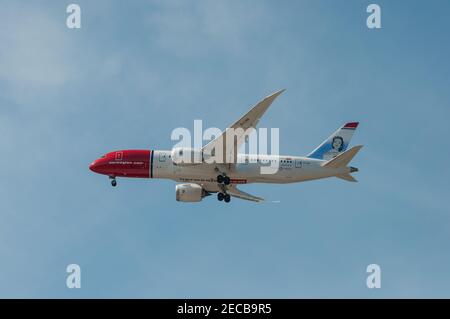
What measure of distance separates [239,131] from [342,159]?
427 inches

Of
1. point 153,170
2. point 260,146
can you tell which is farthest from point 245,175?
point 153,170

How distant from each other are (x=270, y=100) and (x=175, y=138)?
1215 centimetres

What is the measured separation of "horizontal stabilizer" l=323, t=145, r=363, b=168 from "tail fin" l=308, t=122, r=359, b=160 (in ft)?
12.4

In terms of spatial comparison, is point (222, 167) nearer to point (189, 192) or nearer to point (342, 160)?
point (189, 192)

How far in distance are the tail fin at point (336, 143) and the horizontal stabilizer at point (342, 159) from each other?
12.4ft

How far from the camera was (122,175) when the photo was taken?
7769cm

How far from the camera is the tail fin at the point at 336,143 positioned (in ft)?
260

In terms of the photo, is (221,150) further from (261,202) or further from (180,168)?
(261,202)

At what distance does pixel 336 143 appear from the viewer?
8069 cm

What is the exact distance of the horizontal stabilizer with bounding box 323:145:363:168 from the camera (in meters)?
72.8

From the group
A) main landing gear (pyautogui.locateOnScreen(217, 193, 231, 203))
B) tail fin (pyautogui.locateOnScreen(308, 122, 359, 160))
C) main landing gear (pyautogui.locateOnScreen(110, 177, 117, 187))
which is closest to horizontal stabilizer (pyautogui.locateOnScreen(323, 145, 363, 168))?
tail fin (pyautogui.locateOnScreen(308, 122, 359, 160))

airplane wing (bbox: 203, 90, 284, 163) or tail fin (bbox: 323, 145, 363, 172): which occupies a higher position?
airplane wing (bbox: 203, 90, 284, 163)

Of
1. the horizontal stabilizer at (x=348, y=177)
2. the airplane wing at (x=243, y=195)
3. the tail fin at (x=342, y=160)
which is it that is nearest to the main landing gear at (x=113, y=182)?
the airplane wing at (x=243, y=195)

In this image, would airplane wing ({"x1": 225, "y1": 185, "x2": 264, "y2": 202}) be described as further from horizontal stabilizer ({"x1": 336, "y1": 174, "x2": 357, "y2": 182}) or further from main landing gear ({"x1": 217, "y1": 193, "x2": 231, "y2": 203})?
horizontal stabilizer ({"x1": 336, "y1": 174, "x2": 357, "y2": 182})
